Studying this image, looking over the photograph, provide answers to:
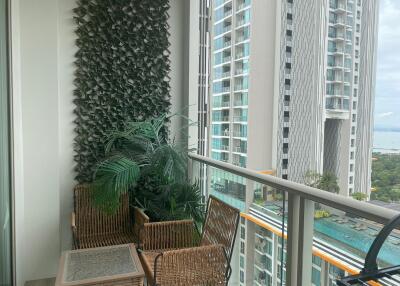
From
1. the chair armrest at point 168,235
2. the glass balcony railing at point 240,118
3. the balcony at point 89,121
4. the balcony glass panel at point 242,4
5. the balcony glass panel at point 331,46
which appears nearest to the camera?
the balcony glass panel at point 331,46

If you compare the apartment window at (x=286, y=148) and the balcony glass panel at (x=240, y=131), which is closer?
the apartment window at (x=286, y=148)

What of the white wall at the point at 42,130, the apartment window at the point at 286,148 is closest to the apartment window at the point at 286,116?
the apartment window at the point at 286,148

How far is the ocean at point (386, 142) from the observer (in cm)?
194

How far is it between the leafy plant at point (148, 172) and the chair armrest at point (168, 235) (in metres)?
0.17

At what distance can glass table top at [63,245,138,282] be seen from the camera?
2160 millimetres

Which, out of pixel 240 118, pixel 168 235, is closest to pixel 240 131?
pixel 240 118

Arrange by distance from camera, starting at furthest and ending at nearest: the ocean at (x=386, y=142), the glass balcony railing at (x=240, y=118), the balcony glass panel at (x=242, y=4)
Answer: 1. the glass balcony railing at (x=240, y=118)
2. the balcony glass panel at (x=242, y=4)
3. the ocean at (x=386, y=142)

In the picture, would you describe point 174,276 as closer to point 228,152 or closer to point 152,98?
point 228,152

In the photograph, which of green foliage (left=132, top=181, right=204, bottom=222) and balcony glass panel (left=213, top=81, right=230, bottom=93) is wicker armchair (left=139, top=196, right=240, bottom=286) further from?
balcony glass panel (left=213, top=81, right=230, bottom=93)

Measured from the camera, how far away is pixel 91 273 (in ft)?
7.14

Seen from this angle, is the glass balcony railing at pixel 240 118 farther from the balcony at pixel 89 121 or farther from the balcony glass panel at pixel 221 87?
the balcony glass panel at pixel 221 87

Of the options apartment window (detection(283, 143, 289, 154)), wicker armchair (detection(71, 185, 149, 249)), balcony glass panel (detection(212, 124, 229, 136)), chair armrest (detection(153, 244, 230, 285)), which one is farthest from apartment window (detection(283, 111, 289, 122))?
wicker armchair (detection(71, 185, 149, 249))

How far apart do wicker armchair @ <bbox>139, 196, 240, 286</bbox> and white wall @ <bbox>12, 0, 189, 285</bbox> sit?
100cm

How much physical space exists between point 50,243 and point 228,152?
6.38ft
